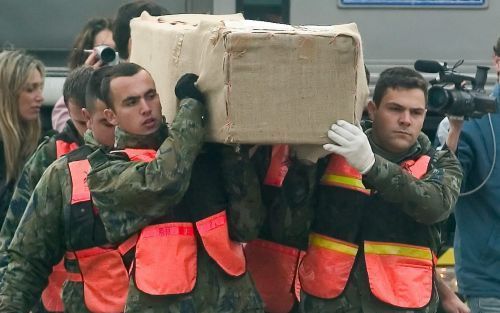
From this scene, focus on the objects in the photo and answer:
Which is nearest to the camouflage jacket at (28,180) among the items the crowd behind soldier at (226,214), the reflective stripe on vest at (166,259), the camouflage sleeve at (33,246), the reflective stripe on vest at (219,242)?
the crowd behind soldier at (226,214)

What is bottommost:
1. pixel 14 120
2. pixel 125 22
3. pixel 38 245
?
pixel 14 120

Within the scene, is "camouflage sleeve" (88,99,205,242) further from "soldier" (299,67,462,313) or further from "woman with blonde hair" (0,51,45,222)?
"woman with blonde hair" (0,51,45,222)

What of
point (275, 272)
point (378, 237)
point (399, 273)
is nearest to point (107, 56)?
point (275, 272)

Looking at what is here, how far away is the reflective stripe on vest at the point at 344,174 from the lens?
4.11 m

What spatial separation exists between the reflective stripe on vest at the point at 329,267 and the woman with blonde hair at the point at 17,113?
1.97 metres

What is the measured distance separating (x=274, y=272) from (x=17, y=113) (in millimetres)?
1983

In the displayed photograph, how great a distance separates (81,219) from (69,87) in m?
0.87

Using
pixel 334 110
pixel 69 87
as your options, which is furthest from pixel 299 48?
pixel 69 87

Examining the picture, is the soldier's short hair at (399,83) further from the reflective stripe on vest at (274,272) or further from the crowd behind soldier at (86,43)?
the crowd behind soldier at (86,43)

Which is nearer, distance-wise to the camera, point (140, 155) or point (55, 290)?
point (140, 155)

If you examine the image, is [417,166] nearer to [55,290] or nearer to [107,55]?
[55,290]

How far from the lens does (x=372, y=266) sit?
408 cm

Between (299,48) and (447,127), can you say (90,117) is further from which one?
(447,127)

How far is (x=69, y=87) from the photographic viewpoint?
16.1 ft
